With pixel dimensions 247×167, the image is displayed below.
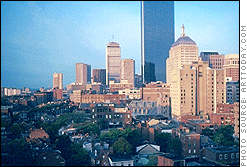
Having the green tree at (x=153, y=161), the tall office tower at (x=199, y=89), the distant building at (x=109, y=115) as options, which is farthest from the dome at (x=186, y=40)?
the green tree at (x=153, y=161)

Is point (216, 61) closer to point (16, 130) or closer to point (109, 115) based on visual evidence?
point (109, 115)

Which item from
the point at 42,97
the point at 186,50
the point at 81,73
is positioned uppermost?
the point at 186,50

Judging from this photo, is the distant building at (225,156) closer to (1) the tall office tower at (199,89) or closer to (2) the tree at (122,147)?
(2) the tree at (122,147)

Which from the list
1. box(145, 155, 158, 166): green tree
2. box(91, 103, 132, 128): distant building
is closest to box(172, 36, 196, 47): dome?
box(91, 103, 132, 128): distant building

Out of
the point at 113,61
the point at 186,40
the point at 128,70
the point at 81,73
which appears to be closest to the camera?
the point at 186,40

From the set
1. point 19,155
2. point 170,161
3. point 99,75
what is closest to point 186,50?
point 170,161

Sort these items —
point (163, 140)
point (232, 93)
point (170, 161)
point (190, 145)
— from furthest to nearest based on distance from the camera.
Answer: point (232, 93) < point (163, 140) < point (190, 145) < point (170, 161)

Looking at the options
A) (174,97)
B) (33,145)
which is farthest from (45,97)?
(33,145)

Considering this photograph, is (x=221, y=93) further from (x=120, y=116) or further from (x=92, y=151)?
(x=92, y=151)
